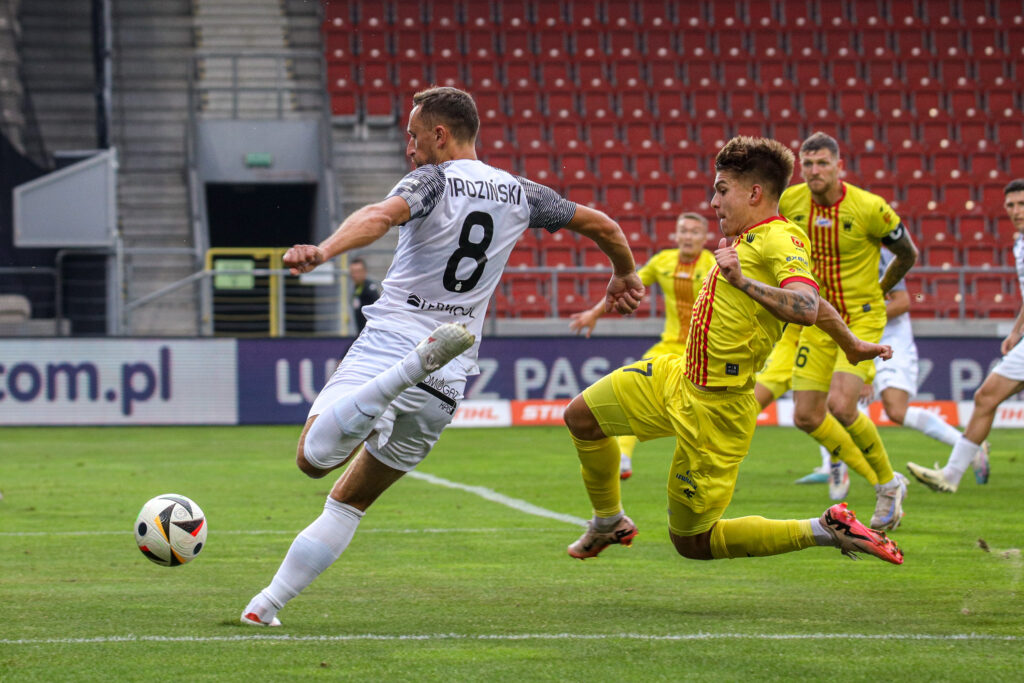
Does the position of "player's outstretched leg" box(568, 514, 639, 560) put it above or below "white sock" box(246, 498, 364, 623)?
below

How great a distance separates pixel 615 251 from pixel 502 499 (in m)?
4.33

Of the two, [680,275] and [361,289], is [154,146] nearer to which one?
[361,289]

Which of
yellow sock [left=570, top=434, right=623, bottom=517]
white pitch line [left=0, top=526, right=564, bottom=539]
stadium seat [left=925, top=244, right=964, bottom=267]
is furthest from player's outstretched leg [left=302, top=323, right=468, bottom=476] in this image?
stadium seat [left=925, top=244, right=964, bottom=267]

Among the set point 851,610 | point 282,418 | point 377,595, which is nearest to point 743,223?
point 851,610

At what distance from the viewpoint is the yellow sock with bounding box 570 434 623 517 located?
5762mm

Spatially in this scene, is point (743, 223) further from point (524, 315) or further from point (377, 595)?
point (524, 315)

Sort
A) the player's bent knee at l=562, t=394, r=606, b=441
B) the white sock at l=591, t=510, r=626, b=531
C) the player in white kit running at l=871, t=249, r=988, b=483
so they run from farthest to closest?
1. the player in white kit running at l=871, t=249, r=988, b=483
2. the white sock at l=591, t=510, r=626, b=531
3. the player's bent knee at l=562, t=394, r=606, b=441

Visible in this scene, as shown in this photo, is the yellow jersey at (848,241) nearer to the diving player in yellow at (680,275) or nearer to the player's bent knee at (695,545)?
the diving player in yellow at (680,275)

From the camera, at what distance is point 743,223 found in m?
5.36

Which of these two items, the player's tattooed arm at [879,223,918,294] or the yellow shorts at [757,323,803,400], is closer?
the player's tattooed arm at [879,223,918,294]

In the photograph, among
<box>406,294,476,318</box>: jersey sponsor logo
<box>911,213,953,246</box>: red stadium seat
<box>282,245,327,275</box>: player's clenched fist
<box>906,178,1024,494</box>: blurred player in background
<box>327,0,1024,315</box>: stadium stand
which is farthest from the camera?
<box>327,0,1024,315</box>: stadium stand

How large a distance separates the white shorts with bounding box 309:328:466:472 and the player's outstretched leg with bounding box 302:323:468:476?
0.15 metres

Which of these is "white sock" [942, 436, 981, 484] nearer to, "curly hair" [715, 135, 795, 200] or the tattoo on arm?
"curly hair" [715, 135, 795, 200]

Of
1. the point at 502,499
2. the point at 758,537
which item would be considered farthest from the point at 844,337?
the point at 502,499
